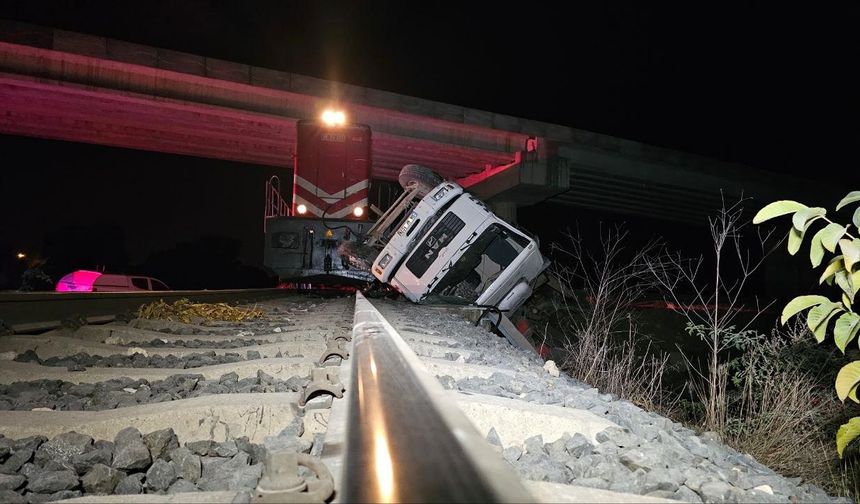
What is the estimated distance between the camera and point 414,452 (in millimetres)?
1234

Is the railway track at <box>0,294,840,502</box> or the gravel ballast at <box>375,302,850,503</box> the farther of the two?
the gravel ballast at <box>375,302,850,503</box>

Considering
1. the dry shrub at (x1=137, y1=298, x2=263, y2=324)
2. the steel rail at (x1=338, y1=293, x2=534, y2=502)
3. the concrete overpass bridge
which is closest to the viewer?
the steel rail at (x1=338, y1=293, x2=534, y2=502)

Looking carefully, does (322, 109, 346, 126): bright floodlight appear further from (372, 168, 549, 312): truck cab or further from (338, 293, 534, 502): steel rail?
(338, 293, 534, 502): steel rail

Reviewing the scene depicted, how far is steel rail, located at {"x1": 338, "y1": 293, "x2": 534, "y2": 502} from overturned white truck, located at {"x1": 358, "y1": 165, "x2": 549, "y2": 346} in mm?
7723

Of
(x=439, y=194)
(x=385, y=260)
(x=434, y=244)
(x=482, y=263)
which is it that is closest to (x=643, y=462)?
(x=434, y=244)

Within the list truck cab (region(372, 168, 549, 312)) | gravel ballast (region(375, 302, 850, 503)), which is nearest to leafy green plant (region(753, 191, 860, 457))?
gravel ballast (region(375, 302, 850, 503))

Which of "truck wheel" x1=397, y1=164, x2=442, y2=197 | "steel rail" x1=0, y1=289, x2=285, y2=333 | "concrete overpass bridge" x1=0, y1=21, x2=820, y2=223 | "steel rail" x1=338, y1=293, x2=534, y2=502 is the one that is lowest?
"steel rail" x1=0, y1=289, x2=285, y2=333

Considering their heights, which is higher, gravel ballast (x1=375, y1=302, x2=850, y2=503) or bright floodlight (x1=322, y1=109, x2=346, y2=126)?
bright floodlight (x1=322, y1=109, x2=346, y2=126)

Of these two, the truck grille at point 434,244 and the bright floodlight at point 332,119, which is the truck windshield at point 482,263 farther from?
the bright floodlight at point 332,119

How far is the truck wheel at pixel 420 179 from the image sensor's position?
417 inches

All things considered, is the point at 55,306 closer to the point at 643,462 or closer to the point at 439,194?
the point at 439,194

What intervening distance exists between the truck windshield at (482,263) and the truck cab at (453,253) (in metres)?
0.02

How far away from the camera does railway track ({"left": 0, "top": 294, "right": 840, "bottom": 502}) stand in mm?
1241

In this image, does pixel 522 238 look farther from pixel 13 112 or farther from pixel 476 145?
pixel 13 112
